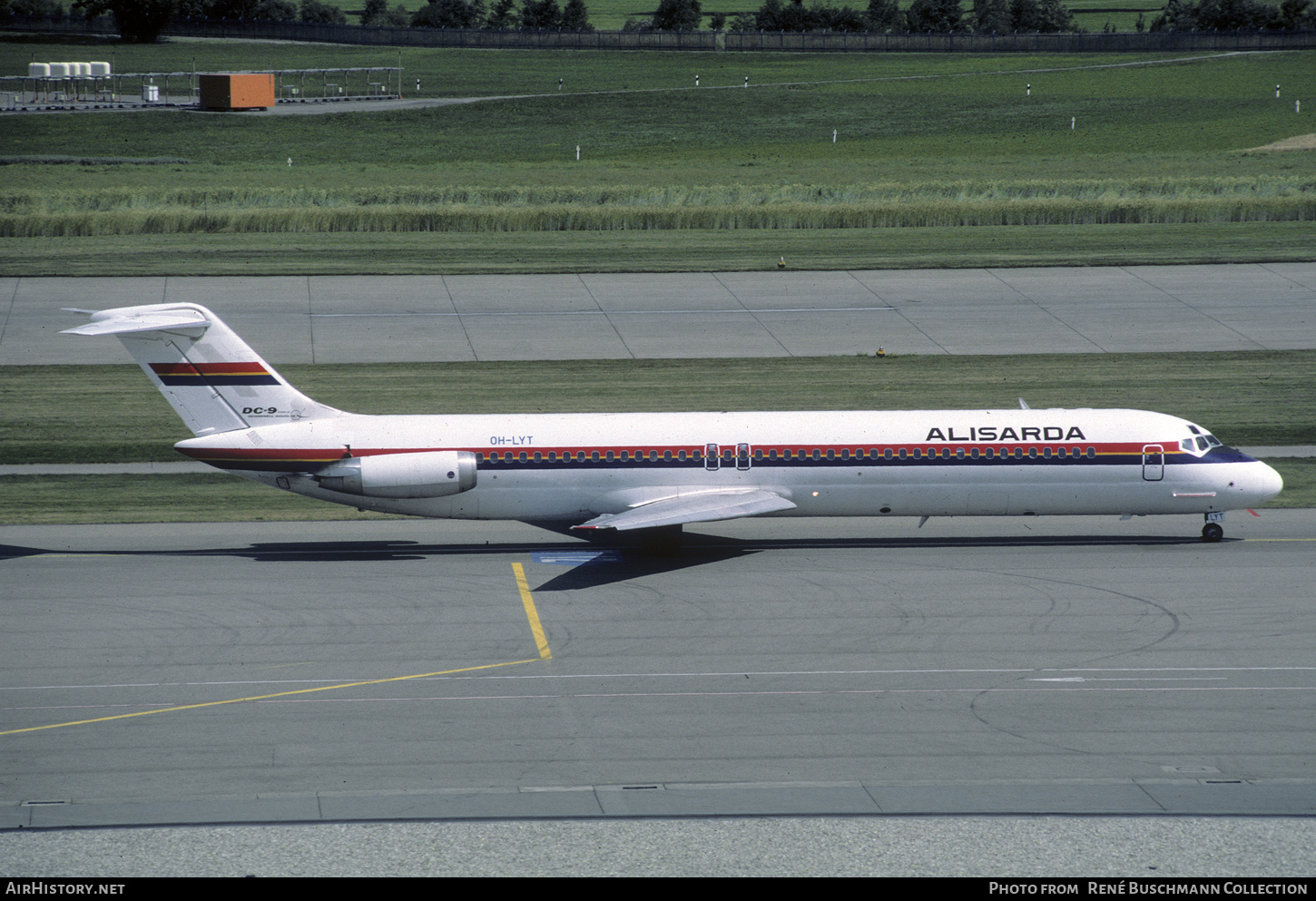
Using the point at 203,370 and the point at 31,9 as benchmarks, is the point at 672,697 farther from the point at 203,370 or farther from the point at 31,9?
the point at 31,9

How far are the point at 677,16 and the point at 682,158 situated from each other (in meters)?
98.6

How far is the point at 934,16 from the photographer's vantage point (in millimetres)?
186000

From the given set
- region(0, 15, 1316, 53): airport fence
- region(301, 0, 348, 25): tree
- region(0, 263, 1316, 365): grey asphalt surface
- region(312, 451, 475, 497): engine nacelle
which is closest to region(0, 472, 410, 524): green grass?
region(312, 451, 475, 497): engine nacelle

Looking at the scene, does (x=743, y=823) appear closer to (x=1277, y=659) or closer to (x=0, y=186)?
(x=1277, y=659)

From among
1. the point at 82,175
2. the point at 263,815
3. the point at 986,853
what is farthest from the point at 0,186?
the point at 986,853

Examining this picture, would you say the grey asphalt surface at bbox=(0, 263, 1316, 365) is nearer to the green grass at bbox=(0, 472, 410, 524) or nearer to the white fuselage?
the green grass at bbox=(0, 472, 410, 524)

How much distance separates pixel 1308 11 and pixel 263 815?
187m

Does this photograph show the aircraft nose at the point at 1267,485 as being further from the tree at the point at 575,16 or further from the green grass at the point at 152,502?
the tree at the point at 575,16

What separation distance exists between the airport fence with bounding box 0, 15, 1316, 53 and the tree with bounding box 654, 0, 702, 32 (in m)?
21.0

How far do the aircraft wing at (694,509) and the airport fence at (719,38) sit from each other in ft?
470

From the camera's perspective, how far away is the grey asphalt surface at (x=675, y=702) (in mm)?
18125

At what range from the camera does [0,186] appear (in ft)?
272

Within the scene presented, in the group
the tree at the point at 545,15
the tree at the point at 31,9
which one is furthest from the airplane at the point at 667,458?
the tree at the point at 545,15

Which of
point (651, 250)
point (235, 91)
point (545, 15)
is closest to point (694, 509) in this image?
point (651, 250)
